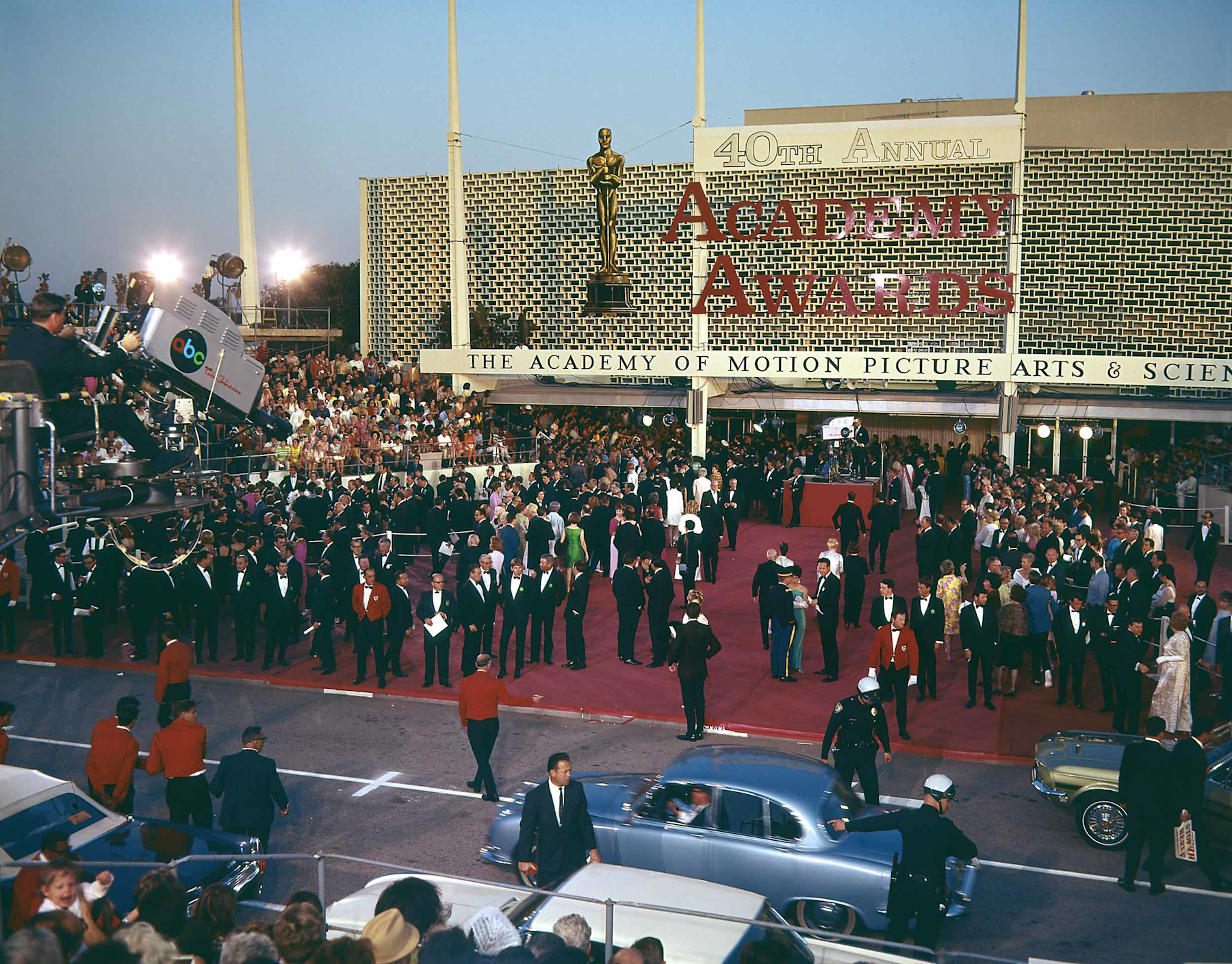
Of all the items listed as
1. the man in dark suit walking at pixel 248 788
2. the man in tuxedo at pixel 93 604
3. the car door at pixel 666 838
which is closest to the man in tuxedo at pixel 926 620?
the car door at pixel 666 838

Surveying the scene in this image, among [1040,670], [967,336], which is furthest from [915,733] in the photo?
[967,336]

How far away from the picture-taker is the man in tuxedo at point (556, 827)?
8.07 metres

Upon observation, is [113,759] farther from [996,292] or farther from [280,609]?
[996,292]

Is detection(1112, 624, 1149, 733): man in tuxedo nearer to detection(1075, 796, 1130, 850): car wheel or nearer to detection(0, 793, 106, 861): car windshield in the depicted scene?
detection(1075, 796, 1130, 850): car wheel

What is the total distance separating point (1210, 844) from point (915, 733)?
402 cm

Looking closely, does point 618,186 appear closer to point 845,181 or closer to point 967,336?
point 845,181

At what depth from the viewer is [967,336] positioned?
3034 cm

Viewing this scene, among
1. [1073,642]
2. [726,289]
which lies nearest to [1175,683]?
[1073,642]

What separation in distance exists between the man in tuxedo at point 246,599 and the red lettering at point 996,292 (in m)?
19.8

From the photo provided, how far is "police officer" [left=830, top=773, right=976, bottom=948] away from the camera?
299 inches

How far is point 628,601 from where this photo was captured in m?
15.5

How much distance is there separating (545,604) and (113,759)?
22.8 ft

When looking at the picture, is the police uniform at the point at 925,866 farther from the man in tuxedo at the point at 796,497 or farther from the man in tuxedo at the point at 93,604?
the man in tuxedo at the point at 796,497

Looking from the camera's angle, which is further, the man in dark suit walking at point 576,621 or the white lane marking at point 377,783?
the man in dark suit walking at point 576,621
